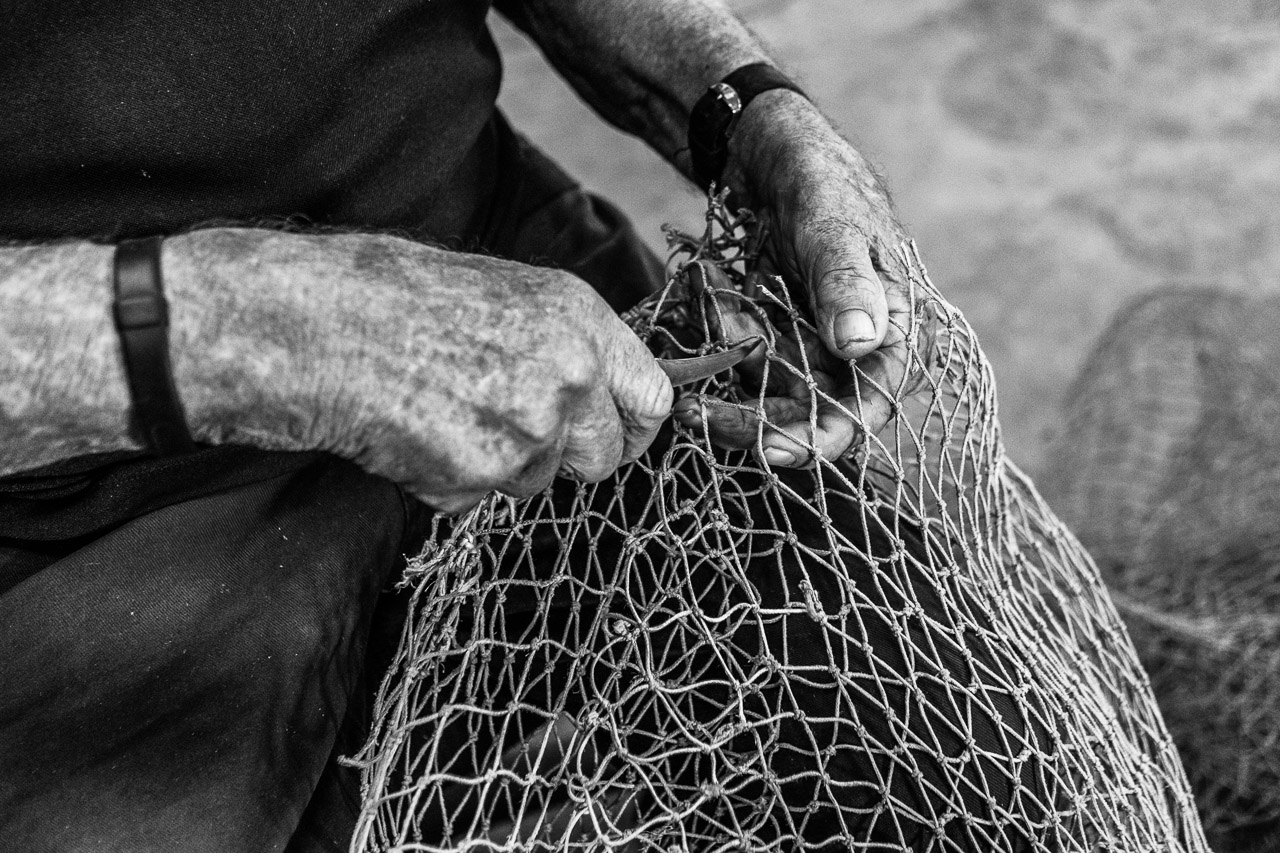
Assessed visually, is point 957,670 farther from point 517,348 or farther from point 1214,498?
point 1214,498

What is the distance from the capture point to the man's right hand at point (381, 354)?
2.60 feet

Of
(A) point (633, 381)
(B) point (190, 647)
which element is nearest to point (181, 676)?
(B) point (190, 647)

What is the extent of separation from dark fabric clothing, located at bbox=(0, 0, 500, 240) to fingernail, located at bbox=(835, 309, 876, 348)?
48cm

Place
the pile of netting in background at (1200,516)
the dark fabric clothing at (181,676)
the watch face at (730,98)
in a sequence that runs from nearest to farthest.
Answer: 1. the dark fabric clothing at (181,676)
2. the watch face at (730,98)
3. the pile of netting in background at (1200,516)

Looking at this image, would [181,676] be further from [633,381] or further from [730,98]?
[730,98]

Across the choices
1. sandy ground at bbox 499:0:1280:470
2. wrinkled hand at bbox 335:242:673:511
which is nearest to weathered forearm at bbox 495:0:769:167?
wrinkled hand at bbox 335:242:673:511

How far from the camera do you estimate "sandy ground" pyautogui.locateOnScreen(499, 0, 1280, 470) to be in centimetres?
264

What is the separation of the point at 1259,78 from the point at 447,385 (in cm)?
303

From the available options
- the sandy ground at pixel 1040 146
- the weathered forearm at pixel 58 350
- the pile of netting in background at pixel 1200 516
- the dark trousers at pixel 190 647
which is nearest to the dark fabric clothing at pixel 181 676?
the dark trousers at pixel 190 647

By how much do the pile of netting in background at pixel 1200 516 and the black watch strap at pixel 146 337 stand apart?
51.4 inches

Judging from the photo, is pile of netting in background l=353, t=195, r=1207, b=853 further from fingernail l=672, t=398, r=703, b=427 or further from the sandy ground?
the sandy ground

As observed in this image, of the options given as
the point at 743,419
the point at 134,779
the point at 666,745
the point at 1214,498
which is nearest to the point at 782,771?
the point at 666,745

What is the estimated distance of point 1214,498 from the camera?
1.91m

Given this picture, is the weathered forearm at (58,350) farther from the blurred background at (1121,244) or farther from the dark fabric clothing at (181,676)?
the blurred background at (1121,244)
